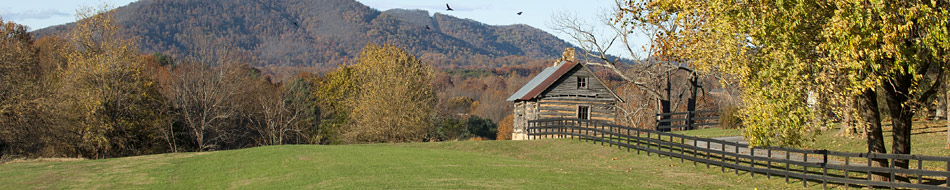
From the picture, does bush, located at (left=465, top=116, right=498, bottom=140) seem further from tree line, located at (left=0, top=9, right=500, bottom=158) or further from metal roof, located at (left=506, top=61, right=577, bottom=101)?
metal roof, located at (left=506, top=61, right=577, bottom=101)

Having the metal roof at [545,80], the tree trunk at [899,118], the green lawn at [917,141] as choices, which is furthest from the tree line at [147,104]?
the tree trunk at [899,118]

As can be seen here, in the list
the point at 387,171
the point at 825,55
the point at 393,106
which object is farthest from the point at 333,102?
the point at 825,55

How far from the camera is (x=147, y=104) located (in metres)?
47.1

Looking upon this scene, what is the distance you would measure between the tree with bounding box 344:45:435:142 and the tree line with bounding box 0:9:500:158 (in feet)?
0.24

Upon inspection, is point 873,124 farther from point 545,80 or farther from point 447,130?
point 447,130

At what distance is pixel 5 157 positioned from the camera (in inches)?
1455

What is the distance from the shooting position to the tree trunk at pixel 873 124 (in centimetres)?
1619

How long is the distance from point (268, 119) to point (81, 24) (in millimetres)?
21677

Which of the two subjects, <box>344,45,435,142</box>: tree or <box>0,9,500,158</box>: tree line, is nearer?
<box>0,9,500,158</box>: tree line

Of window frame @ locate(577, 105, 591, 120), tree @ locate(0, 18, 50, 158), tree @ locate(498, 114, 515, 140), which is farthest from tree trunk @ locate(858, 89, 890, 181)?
tree @ locate(498, 114, 515, 140)

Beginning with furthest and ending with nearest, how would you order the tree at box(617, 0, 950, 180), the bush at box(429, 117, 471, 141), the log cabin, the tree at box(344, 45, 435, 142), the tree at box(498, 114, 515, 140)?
1. the tree at box(498, 114, 515, 140)
2. the bush at box(429, 117, 471, 141)
3. the tree at box(344, 45, 435, 142)
4. the log cabin
5. the tree at box(617, 0, 950, 180)

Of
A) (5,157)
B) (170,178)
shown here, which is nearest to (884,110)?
(170,178)

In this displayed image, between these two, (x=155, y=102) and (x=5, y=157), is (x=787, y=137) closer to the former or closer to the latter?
(x=5, y=157)

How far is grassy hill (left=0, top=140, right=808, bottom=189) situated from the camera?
19.5m
